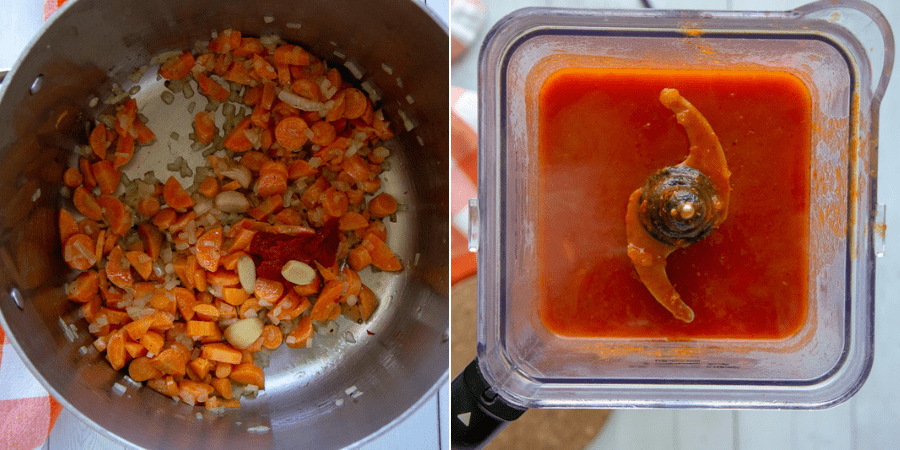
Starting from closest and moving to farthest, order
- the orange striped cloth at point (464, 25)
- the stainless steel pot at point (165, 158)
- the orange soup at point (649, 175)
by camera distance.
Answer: the orange soup at point (649, 175) < the orange striped cloth at point (464, 25) < the stainless steel pot at point (165, 158)

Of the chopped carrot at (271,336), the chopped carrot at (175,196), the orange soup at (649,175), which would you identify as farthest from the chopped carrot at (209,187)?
the orange soup at (649,175)

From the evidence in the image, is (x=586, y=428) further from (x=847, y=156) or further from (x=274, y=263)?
(x=274, y=263)

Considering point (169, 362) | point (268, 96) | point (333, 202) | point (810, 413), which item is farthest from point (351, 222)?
point (810, 413)

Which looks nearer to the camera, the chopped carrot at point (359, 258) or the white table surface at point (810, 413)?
the white table surface at point (810, 413)

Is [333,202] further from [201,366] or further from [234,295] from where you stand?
[201,366]

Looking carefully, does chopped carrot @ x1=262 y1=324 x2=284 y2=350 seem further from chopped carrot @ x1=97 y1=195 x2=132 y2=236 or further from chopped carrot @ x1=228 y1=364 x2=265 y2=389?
chopped carrot @ x1=97 y1=195 x2=132 y2=236

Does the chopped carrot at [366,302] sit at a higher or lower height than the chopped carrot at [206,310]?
higher

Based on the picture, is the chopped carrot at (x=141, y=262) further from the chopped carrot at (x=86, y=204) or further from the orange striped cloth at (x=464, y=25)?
the orange striped cloth at (x=464, y=25)
